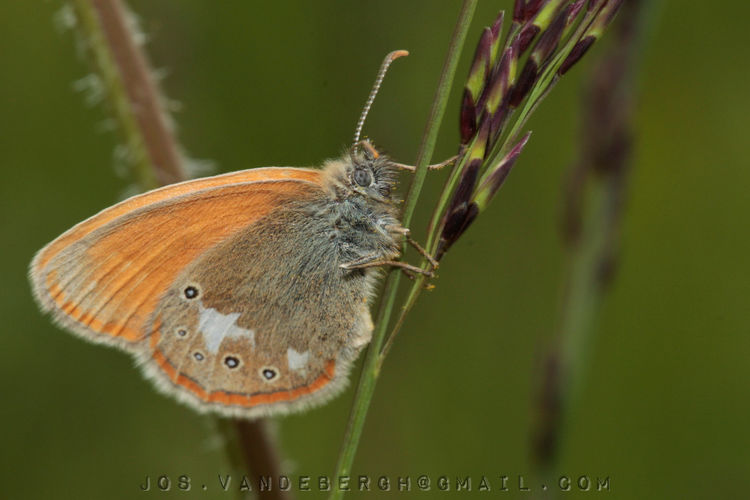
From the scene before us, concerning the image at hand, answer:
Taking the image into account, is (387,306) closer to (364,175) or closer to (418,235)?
(364,175)

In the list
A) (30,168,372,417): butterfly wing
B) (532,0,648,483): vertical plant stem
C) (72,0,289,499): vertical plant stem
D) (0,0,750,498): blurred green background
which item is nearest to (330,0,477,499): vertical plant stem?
(30,168,372,417): butterfly wing

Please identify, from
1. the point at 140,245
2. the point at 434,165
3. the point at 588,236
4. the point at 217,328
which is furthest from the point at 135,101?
the point at 588,236

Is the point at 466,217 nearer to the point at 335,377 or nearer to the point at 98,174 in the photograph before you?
the point at 335,377

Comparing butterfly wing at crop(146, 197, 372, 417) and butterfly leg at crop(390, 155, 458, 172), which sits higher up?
butterfly leg at crop(390, 155, 458, 172)

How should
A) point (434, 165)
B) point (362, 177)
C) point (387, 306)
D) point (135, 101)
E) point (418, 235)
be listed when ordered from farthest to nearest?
point (418, 235)
point (362, 177)
point (434, 165)
point (135, 101)
point (387, 306)

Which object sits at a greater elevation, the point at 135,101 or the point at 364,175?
the point at 135,101

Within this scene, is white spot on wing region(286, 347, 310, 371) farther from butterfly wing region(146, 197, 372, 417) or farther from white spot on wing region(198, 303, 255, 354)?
white spot on wing region(198, 303, 255, 354)
